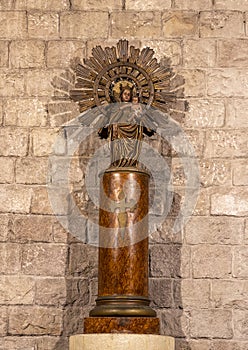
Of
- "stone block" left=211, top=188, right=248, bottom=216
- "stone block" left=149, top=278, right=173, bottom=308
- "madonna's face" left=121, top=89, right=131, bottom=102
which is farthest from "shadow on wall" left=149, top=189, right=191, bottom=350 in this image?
"madonna's face" left=121, top=89, right=131, bottom=102

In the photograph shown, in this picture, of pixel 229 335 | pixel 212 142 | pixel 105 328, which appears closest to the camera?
pixel 105 328

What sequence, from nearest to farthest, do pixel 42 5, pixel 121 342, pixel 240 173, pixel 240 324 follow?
1. pixel 121 342
2. pixel 240 324
3. pixel 240 173
4. pixel 42 5

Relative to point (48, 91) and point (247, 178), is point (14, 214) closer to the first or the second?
point (48, 91)

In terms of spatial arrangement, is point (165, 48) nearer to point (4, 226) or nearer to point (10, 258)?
point (4, 226)

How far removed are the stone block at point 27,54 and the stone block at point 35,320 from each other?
150cm

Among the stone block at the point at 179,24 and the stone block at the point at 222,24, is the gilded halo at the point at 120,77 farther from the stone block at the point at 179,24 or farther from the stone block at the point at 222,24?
the stone block at the point at 222,24

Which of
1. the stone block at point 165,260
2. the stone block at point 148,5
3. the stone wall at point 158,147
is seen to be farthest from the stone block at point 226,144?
the stone block at point 148,5

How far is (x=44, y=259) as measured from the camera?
4.41 m

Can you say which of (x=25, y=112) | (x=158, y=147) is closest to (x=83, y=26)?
(x=25, y=112)

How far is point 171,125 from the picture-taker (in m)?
4.59

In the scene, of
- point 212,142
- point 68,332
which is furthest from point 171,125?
point 68,332

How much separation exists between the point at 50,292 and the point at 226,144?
54.6 inches

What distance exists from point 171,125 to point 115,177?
2.62 ft

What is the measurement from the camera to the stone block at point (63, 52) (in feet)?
15.3
